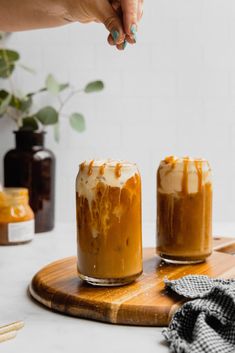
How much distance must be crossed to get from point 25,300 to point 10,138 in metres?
0.95

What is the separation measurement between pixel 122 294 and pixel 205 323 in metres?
0.20

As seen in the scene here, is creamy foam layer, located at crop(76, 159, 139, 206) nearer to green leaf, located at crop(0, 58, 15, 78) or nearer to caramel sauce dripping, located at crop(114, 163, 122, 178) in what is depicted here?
caramel sauce dripping, located at crop(114, 163, 122, 178)

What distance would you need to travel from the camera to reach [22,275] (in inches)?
50.3

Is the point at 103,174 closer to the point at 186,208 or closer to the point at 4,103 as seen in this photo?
the point at 186,208

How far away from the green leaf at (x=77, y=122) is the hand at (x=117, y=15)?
669 mm

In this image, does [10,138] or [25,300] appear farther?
[10,138]

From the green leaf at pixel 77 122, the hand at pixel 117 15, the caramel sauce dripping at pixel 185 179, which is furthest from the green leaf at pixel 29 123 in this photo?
the caramel sauce dripping at pixel 185 179

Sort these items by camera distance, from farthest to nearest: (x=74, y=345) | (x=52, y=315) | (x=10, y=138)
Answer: (x=10, y=138) < (x=52, y=315) < (x=74, y=345)

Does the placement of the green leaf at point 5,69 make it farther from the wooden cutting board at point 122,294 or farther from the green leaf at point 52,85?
the wooden cutting board at point 122,294

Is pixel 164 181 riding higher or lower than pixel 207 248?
higher

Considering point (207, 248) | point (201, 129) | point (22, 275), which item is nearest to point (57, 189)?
point (201, 129)

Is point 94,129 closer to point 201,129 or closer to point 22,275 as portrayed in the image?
point 201,129

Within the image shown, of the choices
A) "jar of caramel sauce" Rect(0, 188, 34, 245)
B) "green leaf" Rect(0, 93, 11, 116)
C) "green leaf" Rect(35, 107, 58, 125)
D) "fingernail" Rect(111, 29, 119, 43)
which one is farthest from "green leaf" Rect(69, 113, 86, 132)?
"fingernail" Rect(111, 29, 119, 43)

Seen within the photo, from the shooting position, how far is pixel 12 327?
3.00 ft
